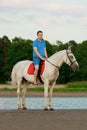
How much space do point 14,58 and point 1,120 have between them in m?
114

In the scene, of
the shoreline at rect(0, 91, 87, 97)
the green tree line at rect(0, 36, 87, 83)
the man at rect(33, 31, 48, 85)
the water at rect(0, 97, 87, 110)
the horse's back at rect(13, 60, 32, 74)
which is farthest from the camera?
the green tree line at rect(0, 36, 87, 83)

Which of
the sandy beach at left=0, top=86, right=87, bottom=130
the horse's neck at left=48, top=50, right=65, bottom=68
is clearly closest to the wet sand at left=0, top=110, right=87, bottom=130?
the sandy beach at left=0, top=86, right=87, bottom=130

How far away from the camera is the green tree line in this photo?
380 feet

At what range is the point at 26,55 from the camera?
12425 cm

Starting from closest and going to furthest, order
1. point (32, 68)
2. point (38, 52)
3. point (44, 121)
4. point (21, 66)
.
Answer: point (44, 121) < point (38, 52) < point (32, 68) < point (21, 66)

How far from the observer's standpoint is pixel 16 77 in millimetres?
21234

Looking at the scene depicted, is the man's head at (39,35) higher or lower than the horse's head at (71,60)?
higher

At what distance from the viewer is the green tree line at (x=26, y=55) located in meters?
116

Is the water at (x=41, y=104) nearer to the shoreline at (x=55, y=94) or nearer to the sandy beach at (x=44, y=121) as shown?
the sandy beach at (x=44, y=121)

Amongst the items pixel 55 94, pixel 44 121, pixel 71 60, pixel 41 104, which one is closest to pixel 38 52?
pixel 71 60

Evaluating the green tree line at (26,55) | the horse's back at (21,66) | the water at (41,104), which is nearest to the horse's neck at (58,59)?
the horse's back at (21,66)

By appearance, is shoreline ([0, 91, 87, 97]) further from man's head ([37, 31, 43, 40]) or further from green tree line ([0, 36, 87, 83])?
man's head ([37, 31, 43, 40])

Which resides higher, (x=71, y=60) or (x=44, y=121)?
(x=71, y=60)

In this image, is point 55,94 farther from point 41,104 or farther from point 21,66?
point 21,66
